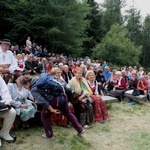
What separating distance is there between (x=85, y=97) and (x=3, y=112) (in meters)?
2.20

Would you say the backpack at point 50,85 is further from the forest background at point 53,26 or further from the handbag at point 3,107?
the forest background at point 53,26

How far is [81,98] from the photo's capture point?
18.3 feet

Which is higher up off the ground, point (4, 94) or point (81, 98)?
point (4, 94)

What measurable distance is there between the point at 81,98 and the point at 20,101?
142cm

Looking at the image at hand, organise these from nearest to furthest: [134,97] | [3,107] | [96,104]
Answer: [3,107]
[96,104]
[134,97]

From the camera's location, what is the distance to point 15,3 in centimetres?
2319

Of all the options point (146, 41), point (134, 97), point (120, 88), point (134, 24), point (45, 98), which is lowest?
point (134, 97)

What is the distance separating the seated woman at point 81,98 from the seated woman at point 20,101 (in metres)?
1.18

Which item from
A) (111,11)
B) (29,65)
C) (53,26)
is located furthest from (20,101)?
(111,11)

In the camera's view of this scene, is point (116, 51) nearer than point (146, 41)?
Yes

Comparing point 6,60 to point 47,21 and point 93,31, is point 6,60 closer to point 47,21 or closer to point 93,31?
point 47,21

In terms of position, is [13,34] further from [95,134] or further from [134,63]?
[95,134]

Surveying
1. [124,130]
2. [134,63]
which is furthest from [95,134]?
[134,63]

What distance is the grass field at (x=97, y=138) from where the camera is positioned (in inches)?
177
